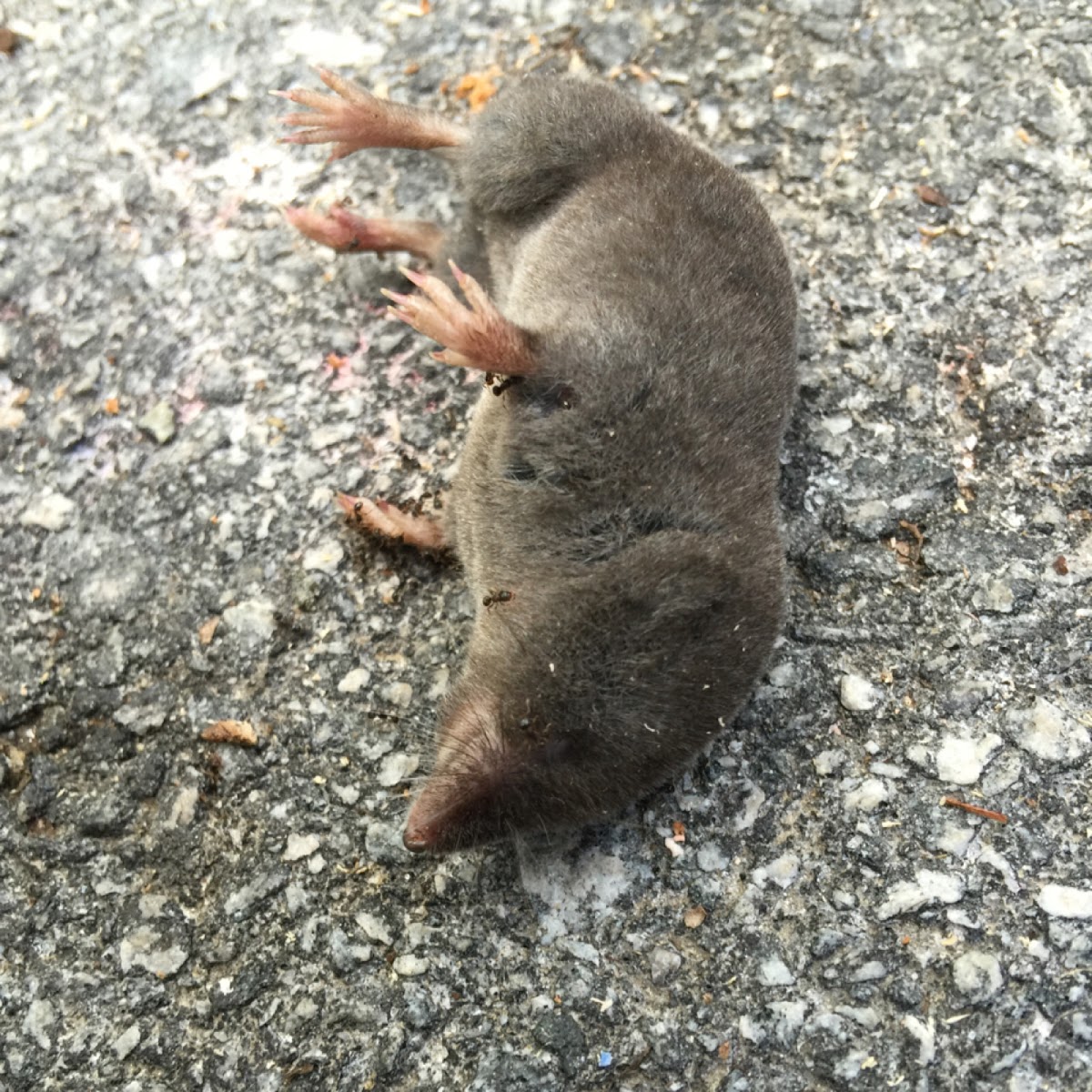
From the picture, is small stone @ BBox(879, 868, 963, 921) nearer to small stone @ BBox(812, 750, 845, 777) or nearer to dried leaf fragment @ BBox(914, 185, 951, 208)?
small stone @ BBox(812, 750, 845, 777)

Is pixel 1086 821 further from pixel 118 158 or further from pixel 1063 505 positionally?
pixel 118 158

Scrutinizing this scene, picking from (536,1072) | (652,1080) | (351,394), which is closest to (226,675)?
(351,394)

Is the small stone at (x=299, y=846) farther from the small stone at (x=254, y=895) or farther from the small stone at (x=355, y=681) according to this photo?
the small stone at (x=355, y=681)

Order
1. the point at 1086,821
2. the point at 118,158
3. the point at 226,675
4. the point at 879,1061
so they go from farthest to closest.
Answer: the point at 118,158 → the point at 226,675 → the point at 1086,821 → the point at 879,1061

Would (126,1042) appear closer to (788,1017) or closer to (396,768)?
(396,768)

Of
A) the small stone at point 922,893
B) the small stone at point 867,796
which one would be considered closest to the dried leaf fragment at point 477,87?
the small stone at point 867,796

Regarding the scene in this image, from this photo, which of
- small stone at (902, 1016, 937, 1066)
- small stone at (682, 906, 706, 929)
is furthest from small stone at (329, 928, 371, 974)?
small stone at (902, 1016, 937, 1066)
